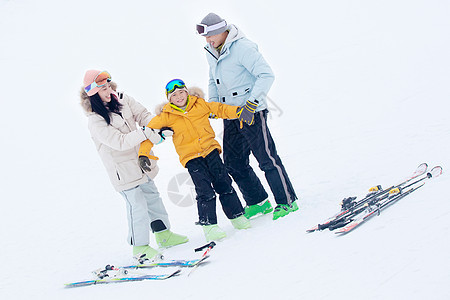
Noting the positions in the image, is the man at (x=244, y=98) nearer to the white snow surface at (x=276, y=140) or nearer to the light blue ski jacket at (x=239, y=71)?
the light blue ski jacket at (x=239, y=71)

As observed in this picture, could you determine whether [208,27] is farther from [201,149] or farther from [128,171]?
[128,171]

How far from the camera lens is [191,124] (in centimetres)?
534

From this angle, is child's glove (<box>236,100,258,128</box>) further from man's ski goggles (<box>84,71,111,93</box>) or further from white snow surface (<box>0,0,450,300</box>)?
man's ski goggles (<box>84,71,111,93</box>)

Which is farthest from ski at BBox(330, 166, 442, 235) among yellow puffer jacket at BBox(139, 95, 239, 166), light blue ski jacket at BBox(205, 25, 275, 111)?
yellow puffer jacket at BBox(139, 95, 239, 166)

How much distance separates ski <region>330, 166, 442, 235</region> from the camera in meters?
4.00

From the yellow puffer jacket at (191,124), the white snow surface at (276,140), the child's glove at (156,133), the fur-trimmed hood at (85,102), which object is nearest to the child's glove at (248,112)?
the yellow puffer jacket at (191,124)

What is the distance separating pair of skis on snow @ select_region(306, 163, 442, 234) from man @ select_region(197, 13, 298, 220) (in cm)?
83

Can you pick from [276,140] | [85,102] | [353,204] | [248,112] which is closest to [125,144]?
[85,102]

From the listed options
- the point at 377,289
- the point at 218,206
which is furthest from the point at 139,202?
the point at 377,289

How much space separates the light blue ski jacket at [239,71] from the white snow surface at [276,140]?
377mm

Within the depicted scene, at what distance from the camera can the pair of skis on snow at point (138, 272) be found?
4.46 m

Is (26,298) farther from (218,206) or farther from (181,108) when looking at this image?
(218,206)

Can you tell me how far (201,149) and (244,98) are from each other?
0.71 metres

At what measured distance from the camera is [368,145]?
25.1 feet
